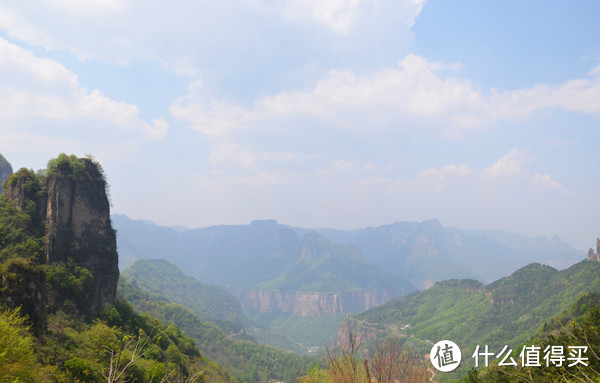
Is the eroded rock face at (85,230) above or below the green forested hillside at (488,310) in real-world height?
above

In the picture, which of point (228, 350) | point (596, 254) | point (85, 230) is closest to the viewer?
point (85, 230)

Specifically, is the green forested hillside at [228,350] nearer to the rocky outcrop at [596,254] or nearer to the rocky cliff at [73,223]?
the rocky cliff at [73,223]

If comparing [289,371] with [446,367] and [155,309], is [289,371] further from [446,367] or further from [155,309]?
[446,367]

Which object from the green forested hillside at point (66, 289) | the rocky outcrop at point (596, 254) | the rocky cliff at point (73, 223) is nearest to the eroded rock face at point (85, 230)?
the rocky cliff at point (73, 223)

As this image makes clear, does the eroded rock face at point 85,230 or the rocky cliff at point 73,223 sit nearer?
the rocky cliff at point 73,223

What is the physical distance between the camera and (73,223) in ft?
144

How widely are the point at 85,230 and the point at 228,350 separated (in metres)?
80.3

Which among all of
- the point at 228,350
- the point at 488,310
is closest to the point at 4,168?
the point at 228,350

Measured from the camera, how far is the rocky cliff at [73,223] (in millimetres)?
40906

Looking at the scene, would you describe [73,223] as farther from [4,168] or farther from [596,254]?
[596,254]

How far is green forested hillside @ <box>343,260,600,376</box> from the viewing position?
3465 inches

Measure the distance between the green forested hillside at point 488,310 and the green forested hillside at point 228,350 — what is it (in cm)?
4406

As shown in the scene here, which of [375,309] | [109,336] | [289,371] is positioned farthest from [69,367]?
[375,309]

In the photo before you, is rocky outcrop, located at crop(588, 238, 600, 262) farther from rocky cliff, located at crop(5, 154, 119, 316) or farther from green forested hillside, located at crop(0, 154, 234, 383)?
rocky cliff, located at crop(5, 154, 119, 316)
